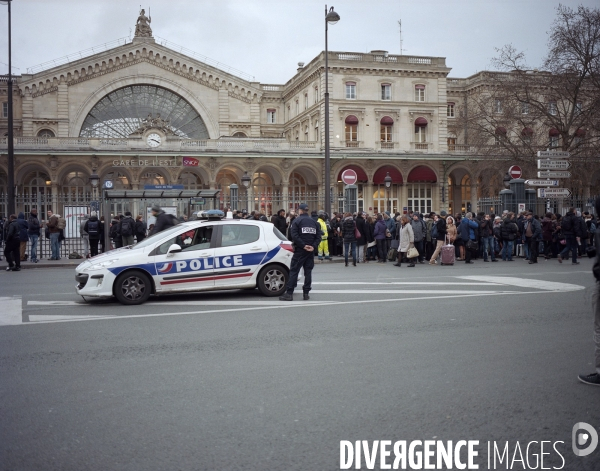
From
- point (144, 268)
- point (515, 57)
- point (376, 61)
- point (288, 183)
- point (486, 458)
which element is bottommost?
point (486, 458)

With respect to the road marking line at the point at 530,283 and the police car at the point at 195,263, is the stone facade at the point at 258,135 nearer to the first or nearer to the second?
the road marking line at the point at 530,283

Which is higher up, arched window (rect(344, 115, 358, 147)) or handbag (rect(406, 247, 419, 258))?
arched window (rect(344, 115, 358, 147))

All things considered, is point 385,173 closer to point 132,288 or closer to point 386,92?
point 386,92

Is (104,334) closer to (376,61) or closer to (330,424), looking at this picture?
(330,424)

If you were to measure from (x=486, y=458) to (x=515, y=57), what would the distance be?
38265mm

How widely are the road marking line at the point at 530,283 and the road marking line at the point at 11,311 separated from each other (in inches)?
383

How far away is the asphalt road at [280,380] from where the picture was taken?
409 centimetres

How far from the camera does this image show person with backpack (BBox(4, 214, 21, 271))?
1811 centimetres

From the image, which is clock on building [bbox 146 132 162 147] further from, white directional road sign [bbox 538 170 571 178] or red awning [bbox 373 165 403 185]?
white directional road sign [bbox 538 170 571 178]

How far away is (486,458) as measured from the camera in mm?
3910

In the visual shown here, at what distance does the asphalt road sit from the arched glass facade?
156ft

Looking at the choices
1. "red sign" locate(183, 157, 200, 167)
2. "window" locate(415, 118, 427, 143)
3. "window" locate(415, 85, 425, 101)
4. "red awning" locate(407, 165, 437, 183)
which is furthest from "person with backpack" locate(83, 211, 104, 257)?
"window" locate(415, 85, 425, 101)

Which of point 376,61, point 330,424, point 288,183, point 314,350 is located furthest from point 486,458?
point 376,61

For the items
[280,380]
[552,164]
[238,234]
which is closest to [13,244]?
[238,234]
